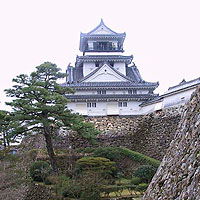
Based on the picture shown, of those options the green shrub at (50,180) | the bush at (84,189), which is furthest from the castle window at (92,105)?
the bush at (84,189)

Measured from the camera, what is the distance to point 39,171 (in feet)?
42.8

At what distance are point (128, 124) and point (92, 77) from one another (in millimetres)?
6295

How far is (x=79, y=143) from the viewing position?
60.6ft

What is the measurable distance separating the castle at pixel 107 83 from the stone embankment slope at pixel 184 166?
483 inches

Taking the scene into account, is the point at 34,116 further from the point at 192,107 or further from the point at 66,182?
the point at 192,107

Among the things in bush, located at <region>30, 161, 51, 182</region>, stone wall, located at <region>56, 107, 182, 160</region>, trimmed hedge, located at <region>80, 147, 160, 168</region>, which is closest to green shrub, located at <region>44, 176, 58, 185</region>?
bush, located at <region>30, 161, 51, 182</region>

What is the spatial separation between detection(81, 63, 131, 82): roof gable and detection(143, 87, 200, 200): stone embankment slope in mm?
18461

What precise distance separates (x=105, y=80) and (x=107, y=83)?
0.80m

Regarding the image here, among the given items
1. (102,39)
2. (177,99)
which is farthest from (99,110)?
(102,39)

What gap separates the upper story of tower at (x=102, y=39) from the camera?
26.1m

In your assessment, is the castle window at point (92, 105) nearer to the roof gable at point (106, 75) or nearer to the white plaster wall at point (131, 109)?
the white plaster wall at point (131, 109)

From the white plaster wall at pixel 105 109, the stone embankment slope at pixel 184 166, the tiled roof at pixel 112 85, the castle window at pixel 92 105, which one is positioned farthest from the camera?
the tiled roof at pixel 112 85

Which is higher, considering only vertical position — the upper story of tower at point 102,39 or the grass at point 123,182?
the upper story of tower at point 102,39

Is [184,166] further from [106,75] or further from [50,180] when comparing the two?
[106,75]
